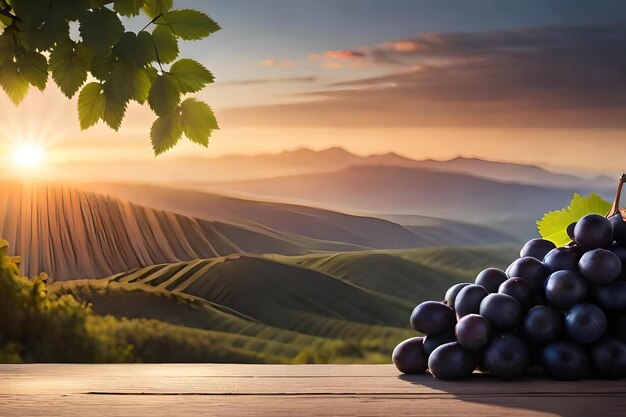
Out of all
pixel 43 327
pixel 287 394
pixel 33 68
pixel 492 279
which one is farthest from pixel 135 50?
pixel 43 327

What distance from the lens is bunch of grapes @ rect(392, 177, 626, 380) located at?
0.73 meters

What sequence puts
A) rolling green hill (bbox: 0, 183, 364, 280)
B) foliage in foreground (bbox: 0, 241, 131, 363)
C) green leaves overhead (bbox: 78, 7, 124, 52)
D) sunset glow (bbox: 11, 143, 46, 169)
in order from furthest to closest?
1. sunset glow (bbox: 11, 143, 46, 169)
2. rolling green hill (bbox: 0, 183, 364, 280)
3. foliage in foreground (bbox: 0, 241, 131, 363)
4. green leaves overhead (bbox: 78, 7, 124, 52)

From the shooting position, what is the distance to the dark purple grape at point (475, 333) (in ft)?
2.46

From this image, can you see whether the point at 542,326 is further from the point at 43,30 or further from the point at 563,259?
the point at 43,30

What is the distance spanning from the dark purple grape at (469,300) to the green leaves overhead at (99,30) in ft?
1.43

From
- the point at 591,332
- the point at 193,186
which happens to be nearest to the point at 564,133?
the point at 193,186

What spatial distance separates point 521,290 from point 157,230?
2.53 meters

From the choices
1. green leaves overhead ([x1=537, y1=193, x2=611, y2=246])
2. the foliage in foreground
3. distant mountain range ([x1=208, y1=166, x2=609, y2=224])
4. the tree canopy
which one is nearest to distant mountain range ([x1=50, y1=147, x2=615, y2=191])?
distant mountain range ([x1=208, y1=166, x2=609, y2=224])

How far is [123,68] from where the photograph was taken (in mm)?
713

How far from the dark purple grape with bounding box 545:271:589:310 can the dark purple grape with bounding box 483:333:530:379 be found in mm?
60

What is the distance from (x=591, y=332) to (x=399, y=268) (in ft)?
8.14

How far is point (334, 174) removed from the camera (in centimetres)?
326

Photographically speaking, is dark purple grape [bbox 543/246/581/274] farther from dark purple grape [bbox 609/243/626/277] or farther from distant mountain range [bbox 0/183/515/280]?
distant mountain range [bbox 0/183/515/280]

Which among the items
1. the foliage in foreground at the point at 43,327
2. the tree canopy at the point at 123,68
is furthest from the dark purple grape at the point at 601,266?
the foliage in foreground at the point at 43,327
